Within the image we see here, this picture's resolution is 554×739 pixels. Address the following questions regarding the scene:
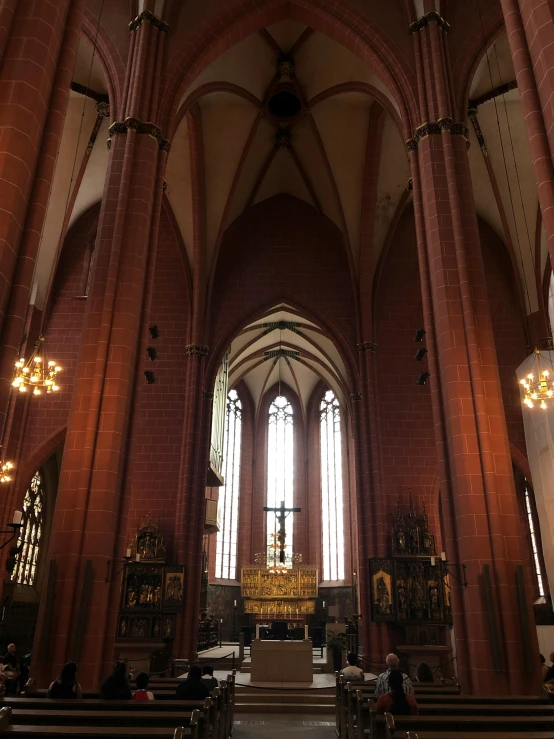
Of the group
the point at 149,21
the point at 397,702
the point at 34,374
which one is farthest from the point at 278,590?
the point at 149,21

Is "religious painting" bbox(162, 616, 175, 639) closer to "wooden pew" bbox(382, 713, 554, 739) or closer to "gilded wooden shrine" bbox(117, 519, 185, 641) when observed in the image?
"gilded wooden shrine" bbox(117, 519, 185, 641)

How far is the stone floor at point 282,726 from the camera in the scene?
873 centimetres

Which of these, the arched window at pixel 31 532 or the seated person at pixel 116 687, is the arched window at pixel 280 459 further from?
the seated person at pixel 116 687

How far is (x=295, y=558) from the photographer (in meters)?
25.1

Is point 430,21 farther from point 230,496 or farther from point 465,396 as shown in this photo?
point 230,496

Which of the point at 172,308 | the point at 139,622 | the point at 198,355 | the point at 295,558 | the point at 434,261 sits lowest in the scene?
the point at 139,622

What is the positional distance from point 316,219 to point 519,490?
11.1 metres

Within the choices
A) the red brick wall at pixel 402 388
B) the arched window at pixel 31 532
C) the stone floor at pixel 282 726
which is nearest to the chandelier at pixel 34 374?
the stone floor at pixel 282 726

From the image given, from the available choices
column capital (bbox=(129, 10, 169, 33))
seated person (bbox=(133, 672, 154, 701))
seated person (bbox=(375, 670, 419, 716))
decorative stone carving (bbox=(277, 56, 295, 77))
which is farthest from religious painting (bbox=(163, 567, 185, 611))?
decorative stone carving (bbox=(277, 56, 295, 77))

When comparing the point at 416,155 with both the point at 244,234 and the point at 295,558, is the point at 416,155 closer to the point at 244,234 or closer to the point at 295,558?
the point at 244,234

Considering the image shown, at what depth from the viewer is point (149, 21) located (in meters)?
12.3

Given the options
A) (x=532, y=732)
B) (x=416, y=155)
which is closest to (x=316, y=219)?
(x=416, y=155)

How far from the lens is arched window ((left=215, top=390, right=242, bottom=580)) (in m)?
27.6

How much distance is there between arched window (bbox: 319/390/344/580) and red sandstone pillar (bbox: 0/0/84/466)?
A: 23367 millimetres
